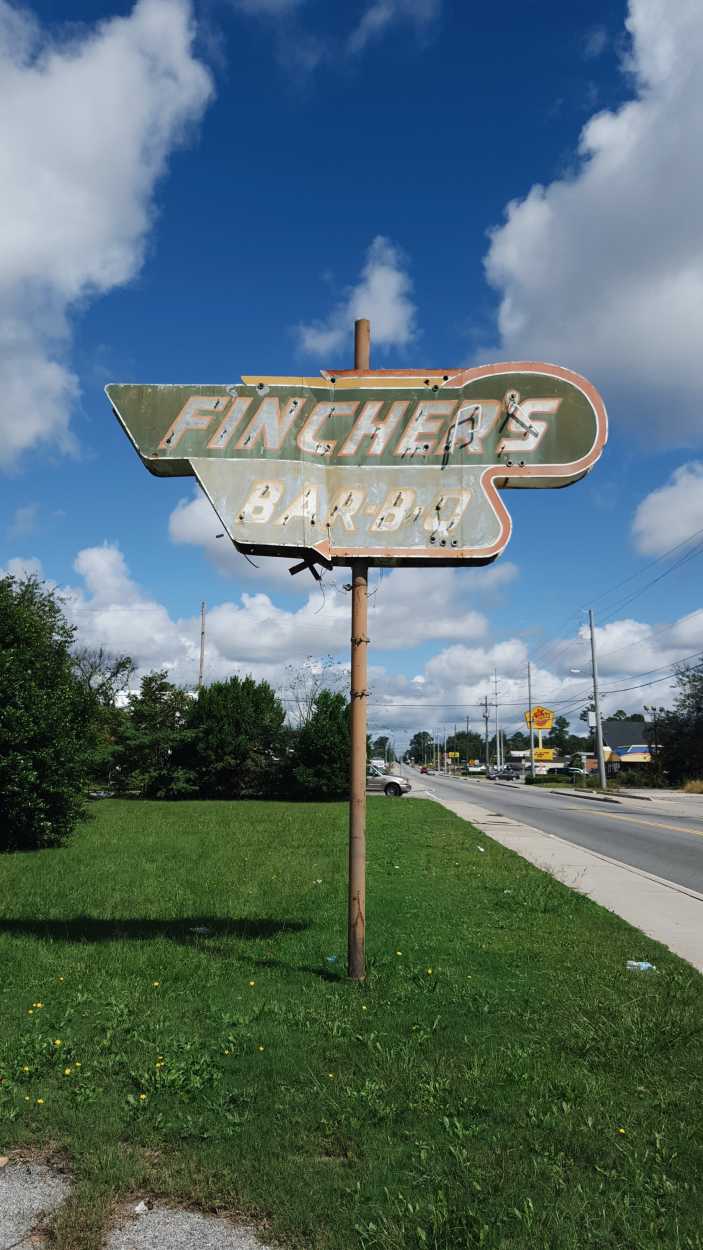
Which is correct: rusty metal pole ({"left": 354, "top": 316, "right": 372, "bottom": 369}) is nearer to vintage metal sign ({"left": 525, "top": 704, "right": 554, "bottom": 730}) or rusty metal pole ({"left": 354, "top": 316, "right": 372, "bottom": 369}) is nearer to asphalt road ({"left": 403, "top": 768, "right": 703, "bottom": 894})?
asphalt road ({"left": 403, "top": 768, "right": 703, "bottom": 894})

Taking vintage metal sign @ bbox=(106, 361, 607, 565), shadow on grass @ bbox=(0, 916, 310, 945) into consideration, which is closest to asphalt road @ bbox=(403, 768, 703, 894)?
shadow on grass @ bbox=(0, 916, 310, 945)

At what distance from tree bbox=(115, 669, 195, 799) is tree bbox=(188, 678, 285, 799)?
55 cm

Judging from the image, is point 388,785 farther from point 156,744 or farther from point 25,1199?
point 25,1199

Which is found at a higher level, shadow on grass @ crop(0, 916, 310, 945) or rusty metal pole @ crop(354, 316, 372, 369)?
rusty metal pole @ crop(354, 316, 372, 369)

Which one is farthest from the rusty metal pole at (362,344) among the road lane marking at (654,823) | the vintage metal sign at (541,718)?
the vintage metal sign at (541,718)

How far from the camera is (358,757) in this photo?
20.8ft

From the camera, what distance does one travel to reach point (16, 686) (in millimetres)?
15227

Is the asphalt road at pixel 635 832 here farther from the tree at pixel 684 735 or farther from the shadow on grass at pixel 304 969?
the tree at pixel 684 735

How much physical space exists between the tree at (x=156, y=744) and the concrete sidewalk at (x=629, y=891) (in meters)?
16.0

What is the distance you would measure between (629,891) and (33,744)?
1070 cm

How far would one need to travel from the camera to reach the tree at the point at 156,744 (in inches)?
1237

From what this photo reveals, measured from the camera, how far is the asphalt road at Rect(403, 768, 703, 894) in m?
14.6

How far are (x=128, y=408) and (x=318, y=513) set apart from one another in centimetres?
184

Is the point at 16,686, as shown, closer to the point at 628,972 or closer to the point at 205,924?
the point at 205,924
